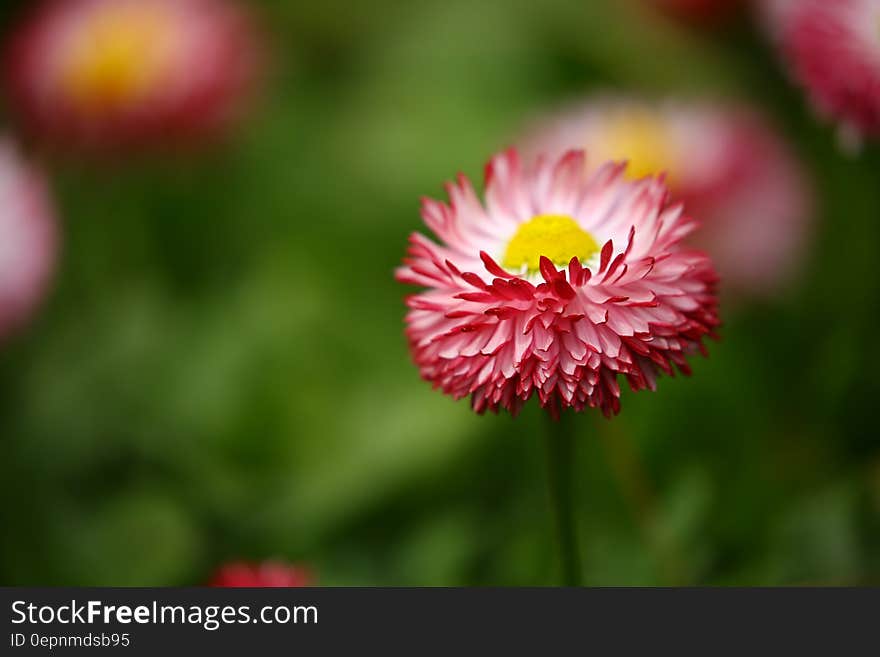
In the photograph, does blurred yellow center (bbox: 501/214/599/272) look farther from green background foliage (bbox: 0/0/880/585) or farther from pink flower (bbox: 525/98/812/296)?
pink flower (bbox: 525/98/812/296)

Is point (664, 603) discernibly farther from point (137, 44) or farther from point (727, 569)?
point (137, 44)

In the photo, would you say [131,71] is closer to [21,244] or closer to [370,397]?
[21,244]

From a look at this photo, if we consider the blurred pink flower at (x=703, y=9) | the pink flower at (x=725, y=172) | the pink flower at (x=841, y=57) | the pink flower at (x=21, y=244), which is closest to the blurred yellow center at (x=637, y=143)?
the pink flower at (x=725, y=172)

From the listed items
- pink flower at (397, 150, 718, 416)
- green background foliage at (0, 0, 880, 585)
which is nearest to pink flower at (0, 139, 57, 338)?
green background foliage at (0, 0, 880, 585)

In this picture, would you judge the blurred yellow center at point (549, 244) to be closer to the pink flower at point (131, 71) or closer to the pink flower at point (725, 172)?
the pink flower at point (725, 172)

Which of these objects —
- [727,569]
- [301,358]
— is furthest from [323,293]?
[727,569]

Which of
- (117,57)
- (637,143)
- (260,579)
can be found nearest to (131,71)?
(117,57)
